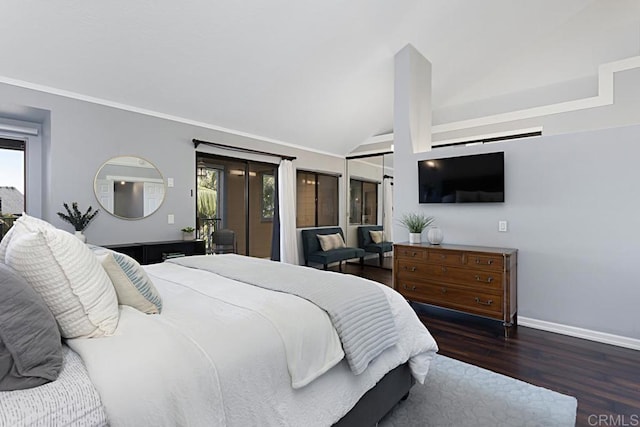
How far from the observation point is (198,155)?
4.48 m

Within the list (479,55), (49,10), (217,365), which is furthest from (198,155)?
(479,55)

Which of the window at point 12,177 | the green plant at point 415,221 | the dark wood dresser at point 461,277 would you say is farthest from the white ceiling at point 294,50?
the dark wood dresser at point 461,277

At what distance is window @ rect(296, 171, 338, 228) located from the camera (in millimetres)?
6098

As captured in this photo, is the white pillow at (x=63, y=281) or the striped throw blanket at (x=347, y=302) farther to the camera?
the striped throw blanket at (x=347, y=302)

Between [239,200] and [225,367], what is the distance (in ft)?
13.9

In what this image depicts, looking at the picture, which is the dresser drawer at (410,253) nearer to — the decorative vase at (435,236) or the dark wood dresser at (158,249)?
the decorative vase at (435,236)

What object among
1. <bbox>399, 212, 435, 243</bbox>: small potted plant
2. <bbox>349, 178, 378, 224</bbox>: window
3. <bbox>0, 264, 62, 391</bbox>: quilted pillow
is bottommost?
<bbox>0, 264, 62, 391</bbox>: quilted pillow

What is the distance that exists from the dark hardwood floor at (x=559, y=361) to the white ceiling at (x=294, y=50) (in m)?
3.30

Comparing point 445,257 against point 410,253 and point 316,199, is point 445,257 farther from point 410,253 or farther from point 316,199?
point 316,199

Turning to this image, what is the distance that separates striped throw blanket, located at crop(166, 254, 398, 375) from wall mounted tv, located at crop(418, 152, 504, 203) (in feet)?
7.38

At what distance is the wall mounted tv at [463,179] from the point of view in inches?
133

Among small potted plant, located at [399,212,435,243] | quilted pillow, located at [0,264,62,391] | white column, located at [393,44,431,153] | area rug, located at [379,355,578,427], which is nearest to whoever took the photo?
quilted pillow, located at [0,264,62,391]

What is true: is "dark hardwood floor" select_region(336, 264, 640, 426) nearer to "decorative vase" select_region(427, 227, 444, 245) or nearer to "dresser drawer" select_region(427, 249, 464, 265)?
"dresser drawer" select_region(427, 249, 464, 265)

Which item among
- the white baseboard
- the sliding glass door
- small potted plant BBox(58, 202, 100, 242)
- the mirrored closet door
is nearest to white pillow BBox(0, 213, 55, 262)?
small potted plant BBox(58, 202, 100, 242)
